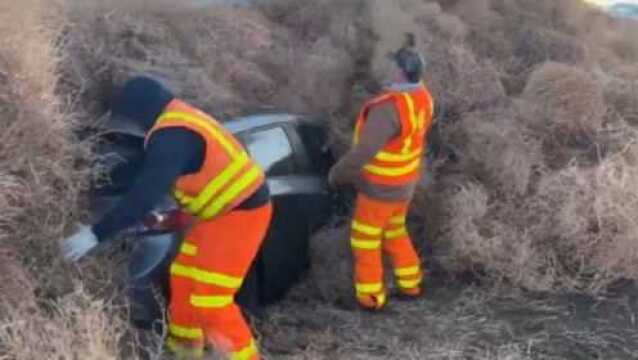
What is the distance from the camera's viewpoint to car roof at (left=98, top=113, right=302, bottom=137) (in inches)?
237

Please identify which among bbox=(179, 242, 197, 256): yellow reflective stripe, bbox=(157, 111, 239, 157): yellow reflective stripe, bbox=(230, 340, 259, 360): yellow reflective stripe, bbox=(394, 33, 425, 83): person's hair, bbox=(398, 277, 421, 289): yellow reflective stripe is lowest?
bbox=(398, 277, 421, 289): yellow reflective stripe

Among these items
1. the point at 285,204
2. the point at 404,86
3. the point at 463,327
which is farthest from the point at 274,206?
the point at 463,327

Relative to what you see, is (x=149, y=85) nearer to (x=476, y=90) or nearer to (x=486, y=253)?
(x=486, y=253)

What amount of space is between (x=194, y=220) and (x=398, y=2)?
525cm

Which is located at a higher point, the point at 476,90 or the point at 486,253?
the point at 476,90

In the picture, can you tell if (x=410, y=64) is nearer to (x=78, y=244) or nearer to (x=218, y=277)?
(x=218, y=277)

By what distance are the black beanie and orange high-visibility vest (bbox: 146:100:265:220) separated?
54mm

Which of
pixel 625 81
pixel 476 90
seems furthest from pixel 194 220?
pixel 625 81

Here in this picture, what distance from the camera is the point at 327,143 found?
26.6 feet

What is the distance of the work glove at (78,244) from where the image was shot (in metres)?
5.40

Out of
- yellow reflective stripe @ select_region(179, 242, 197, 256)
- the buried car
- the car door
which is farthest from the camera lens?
the car door

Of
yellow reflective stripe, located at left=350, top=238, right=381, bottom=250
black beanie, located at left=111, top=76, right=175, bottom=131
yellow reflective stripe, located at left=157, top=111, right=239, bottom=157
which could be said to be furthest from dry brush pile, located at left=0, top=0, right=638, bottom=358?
yellow reflective stripe, located at left=157, top=111, right=239, bottom=157

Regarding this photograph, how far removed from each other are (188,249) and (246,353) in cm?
65

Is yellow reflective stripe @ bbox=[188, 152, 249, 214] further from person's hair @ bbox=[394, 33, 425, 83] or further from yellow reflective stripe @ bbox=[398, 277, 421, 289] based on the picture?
yellow reflective stripe @ bbox=[398, 277, 421, 289]
